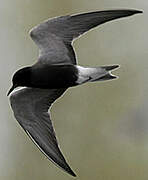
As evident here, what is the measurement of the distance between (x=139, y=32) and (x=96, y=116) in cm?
22

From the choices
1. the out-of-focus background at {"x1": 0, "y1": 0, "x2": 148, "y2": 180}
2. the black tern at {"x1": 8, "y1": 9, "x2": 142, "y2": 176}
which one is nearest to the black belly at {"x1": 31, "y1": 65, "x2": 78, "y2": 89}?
the black tern at {"x1": 8, "y1": 9, "x2": 142, "y2": 176}

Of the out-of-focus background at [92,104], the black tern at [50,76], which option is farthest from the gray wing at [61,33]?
the out-of-focus background at [92,104]

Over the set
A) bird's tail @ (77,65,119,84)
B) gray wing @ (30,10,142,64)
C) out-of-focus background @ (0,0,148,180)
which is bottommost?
out-of-focus background @ (0,0,148,180)

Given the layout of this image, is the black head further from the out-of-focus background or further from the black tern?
the out-of-focus background

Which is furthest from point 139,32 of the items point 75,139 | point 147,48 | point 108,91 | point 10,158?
point 10,158

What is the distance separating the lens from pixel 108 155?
1159 mm

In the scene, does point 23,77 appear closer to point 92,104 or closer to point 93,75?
point 93,75

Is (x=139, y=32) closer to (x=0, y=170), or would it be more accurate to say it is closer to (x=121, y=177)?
(x=121, y=177)

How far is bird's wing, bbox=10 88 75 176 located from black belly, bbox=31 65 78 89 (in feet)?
0.20

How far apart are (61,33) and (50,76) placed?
10cm

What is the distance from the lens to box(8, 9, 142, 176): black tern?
668 millimetres

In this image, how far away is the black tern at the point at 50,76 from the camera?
0.67 metres

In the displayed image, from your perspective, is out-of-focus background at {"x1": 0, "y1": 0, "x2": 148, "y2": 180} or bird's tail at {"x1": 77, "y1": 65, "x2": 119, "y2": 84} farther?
out-of-focus background at {"x1": 0, "y1": 0, "x2": 148, "y2": 180}

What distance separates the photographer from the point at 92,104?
114 centimetres
